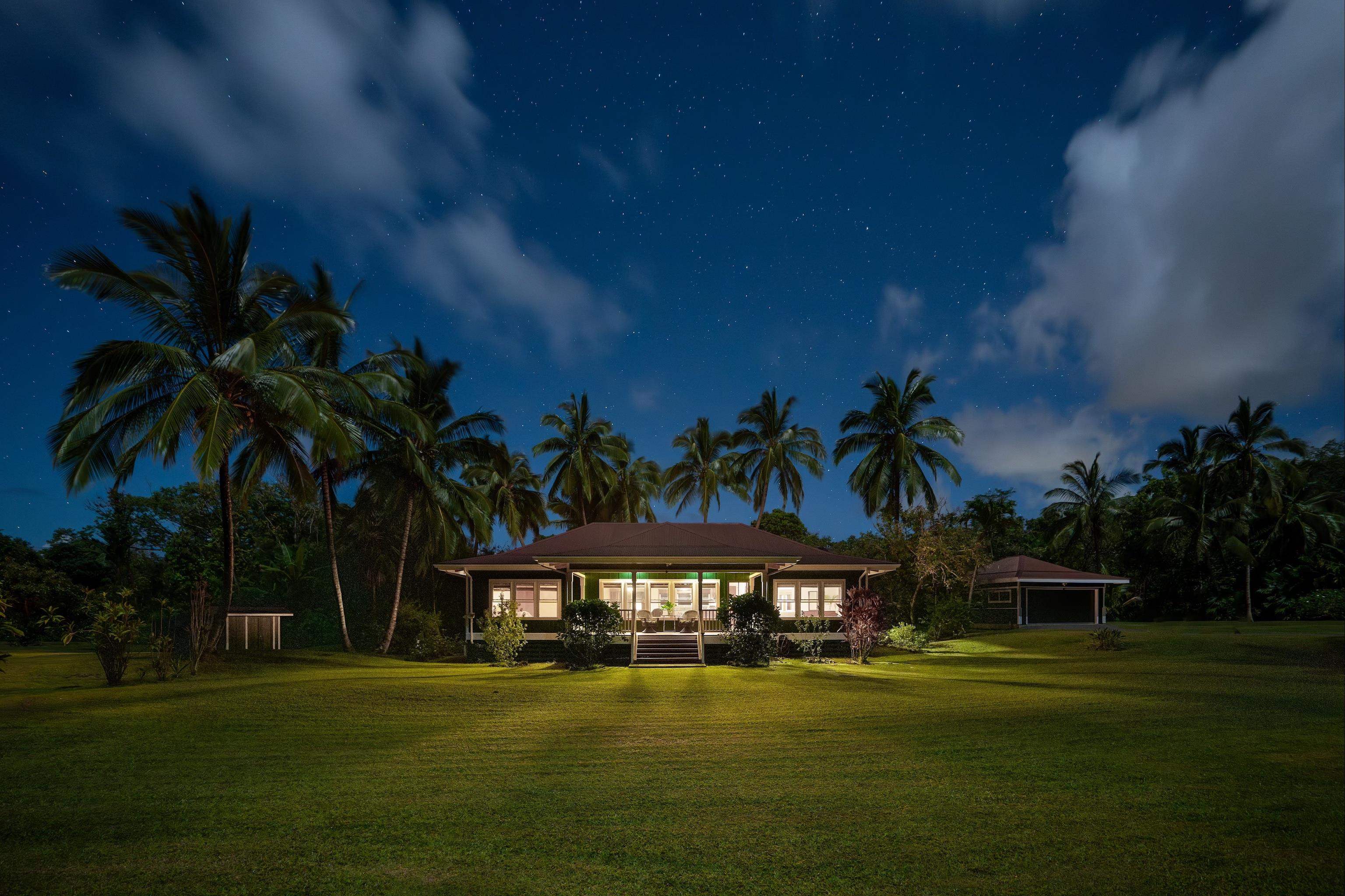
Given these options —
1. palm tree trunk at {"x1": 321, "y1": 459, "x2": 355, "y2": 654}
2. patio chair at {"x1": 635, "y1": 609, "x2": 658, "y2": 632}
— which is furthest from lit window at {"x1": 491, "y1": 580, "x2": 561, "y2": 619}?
palm tree trunk at {"x1": 321, "y1": 459, "x2": 355, "y2": 654}

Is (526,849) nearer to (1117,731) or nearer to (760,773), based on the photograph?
(760,773)

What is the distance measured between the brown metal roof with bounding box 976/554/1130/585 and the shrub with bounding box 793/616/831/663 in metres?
12.7

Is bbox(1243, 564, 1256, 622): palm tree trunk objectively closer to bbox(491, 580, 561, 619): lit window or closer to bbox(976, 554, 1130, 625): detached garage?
bbox(976, 554, 1130, 625): detached garage

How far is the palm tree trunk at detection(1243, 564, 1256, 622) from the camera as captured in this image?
87.6 feet

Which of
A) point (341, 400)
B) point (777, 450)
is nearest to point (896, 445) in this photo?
point (777, 450)

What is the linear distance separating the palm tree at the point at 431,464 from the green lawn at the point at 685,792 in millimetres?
12826

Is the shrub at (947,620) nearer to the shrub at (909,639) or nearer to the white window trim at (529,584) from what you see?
the shrub at (909,639)

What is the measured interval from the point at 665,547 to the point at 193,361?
1170cm

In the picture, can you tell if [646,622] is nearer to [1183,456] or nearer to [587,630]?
[587,630]

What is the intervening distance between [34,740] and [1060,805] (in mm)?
9962

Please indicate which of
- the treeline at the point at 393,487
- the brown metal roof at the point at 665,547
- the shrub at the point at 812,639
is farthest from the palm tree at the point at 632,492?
the shrub at the point at 812,639

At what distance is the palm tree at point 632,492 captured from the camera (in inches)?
1473

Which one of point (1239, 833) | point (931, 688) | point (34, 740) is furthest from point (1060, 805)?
point (34, 740)

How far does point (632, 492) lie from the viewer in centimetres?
3919
